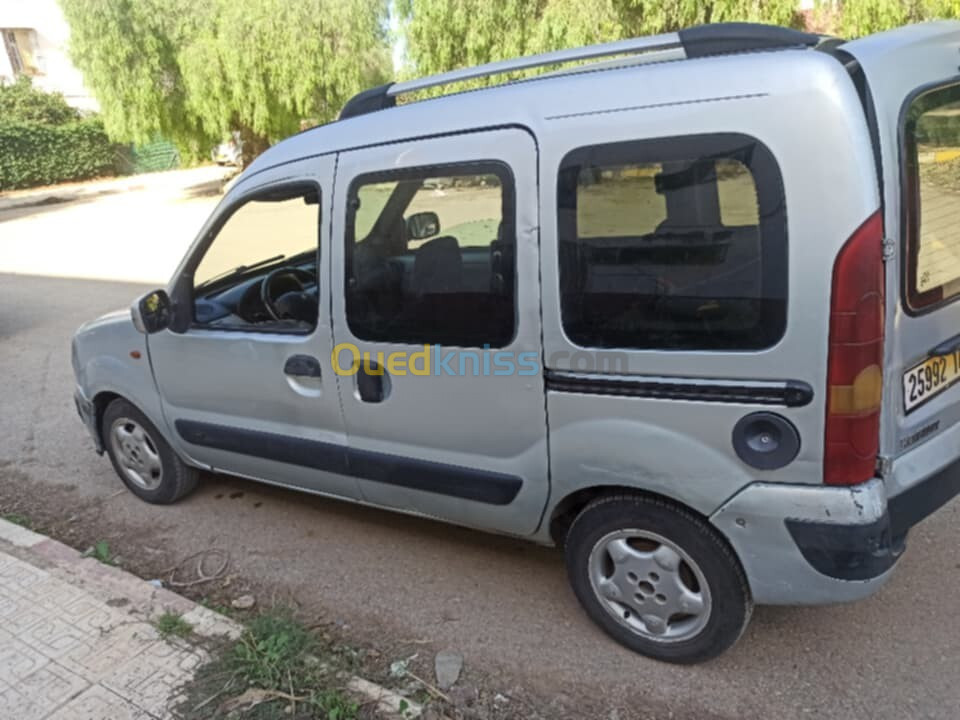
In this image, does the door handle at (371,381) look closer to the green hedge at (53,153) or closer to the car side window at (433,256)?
the car side window at (433,256)

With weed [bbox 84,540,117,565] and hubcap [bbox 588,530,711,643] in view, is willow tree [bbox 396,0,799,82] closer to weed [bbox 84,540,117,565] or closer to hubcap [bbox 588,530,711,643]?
hubcap [bbox 588,530,711,643]

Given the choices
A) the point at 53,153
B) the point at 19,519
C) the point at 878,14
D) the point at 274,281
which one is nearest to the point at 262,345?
the point at 274,281

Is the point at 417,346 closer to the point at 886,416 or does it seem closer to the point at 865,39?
the point at 886,416

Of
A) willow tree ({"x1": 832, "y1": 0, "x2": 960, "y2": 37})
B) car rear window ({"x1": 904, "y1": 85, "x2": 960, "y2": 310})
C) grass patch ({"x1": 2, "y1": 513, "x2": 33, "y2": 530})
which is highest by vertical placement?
willow tree ({"x1": 832, "y1": 0, "x2": 960, "y2": 37})

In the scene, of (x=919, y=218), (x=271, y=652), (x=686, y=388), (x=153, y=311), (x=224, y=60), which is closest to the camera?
(x=919, y=218)

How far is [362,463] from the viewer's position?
10.0ft

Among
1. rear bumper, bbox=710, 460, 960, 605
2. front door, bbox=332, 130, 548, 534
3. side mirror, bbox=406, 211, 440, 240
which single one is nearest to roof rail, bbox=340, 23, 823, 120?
front door, bbox=332, 130, 548, 534

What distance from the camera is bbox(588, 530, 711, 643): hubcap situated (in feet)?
8.04

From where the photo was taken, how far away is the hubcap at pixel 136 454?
3.96 metres

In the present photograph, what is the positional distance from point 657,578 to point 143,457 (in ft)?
9.44

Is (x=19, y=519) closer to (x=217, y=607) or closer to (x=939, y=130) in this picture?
(x=217, y=607)

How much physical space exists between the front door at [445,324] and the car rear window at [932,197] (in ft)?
3.59

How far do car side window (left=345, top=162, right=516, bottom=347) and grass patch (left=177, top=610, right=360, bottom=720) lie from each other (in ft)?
3.89

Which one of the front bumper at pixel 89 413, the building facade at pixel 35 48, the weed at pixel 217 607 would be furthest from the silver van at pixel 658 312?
the building facade at pixel 35 48
